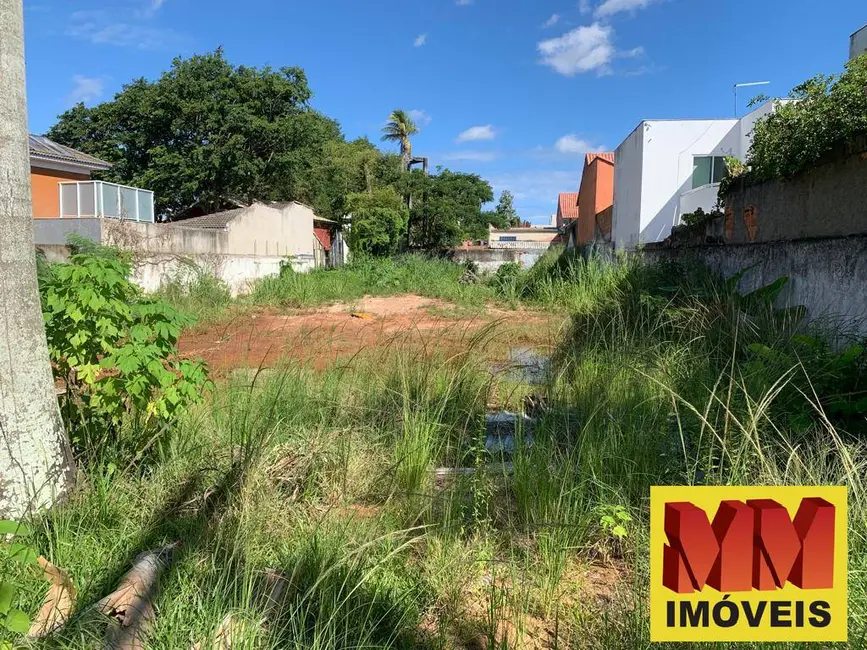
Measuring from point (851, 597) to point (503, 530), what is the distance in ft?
3.66

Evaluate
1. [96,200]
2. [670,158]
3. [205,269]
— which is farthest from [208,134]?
[670,158]

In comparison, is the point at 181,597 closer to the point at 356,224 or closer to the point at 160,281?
the point at 160,281

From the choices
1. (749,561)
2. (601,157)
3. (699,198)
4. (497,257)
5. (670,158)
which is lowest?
(749,561)

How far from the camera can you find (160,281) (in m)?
12.6

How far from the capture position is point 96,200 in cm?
1455

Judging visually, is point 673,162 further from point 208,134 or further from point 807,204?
point 208,134

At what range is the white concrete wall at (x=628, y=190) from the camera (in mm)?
14547

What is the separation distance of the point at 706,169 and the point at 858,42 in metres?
4.40

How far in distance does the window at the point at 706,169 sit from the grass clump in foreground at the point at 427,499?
11.8 m

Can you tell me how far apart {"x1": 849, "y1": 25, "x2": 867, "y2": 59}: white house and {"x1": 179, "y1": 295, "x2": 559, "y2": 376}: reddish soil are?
7413 mm


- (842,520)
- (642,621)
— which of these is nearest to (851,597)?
(642,621)

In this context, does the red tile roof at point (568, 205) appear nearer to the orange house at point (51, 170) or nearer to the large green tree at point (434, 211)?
the large green tree at point (434, 211)

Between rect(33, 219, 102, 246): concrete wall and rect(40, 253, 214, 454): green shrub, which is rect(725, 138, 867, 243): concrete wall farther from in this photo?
rect(33, 219, 102, 246): concrete wall

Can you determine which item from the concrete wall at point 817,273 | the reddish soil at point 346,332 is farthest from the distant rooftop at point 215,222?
the concrete wall at point 817,273
